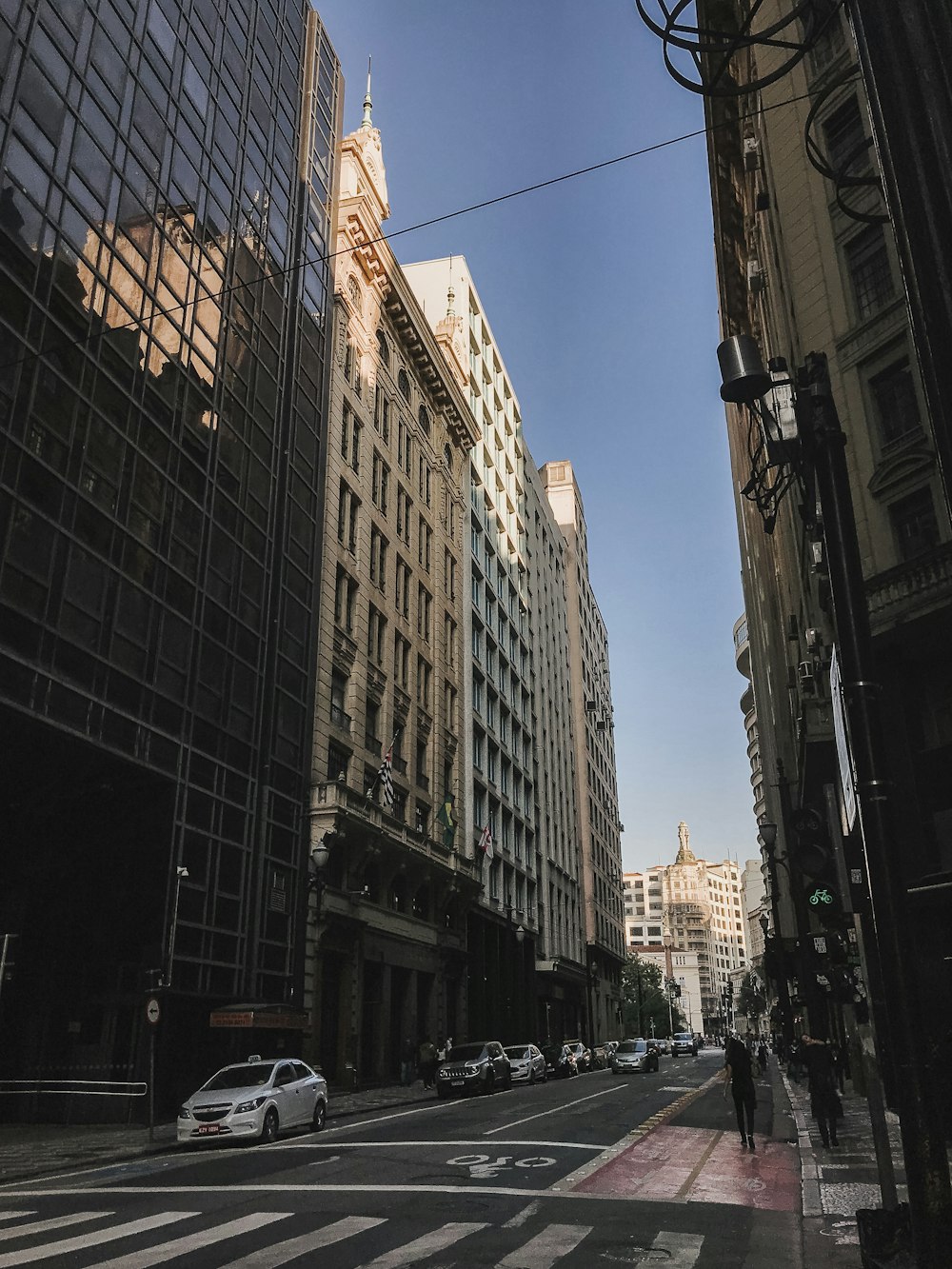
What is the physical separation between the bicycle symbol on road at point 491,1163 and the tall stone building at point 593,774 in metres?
65.3

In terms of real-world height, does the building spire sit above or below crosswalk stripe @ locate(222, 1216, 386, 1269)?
above

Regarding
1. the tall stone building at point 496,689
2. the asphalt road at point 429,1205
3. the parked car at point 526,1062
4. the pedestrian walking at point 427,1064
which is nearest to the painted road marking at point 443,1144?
the asphalt road at point 429,1205

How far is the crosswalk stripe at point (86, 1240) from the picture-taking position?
8133mm

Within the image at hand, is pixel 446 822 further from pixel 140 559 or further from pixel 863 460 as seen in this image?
pixel 863 460

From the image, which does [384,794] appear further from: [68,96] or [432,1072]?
[68,96]

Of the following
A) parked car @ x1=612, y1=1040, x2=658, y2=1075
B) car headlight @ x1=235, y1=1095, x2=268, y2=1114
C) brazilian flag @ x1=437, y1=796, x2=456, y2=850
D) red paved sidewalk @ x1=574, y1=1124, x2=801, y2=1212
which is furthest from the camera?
parked car @ x1=612, y1=1040, x2=658, y2=1075

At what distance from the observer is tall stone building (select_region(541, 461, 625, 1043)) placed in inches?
3433

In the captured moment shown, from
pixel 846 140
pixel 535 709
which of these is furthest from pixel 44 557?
pixel 535 709

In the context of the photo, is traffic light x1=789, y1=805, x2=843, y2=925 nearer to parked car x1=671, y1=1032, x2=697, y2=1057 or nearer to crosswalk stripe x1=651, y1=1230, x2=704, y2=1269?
crosswalk stripe x1=651, y1=1230, x2=704, y2=1269

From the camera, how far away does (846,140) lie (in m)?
24.9

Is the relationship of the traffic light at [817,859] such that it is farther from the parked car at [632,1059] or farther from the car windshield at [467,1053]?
the parked car at [632,1059]

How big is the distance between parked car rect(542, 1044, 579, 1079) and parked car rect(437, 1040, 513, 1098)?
11.9 metres

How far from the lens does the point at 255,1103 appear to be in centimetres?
1822

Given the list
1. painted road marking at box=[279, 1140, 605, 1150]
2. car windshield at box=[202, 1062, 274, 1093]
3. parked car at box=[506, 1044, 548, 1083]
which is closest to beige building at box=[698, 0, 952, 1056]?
painted road marking at box=[279, 1140, 605, 1150]
